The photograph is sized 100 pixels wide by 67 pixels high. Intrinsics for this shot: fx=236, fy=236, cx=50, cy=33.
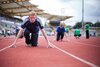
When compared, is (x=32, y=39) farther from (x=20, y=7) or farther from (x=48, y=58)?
(x=20, y=7)

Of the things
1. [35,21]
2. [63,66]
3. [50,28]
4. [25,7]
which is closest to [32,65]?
[63,66]

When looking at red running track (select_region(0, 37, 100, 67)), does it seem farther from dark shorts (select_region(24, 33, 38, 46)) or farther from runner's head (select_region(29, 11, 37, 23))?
dark shorts (select_region(24, 33, 38, 46))

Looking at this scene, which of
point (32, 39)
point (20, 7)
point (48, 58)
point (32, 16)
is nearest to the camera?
point (48, 58)

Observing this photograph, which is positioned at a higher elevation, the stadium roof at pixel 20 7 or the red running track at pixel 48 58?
the stadium roof at pixel 20 7

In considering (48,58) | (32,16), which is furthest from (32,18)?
(48,58)

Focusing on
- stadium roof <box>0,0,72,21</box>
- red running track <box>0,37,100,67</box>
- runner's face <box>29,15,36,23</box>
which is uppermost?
stadium roof <box>0,0,72,21</box>

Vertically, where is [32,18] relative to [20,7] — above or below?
below

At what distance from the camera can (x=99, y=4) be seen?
3.47 meters

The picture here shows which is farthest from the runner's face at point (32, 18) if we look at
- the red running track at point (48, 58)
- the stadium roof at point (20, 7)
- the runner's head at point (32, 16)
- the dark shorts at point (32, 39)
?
the stadium roof at point (20, 7)

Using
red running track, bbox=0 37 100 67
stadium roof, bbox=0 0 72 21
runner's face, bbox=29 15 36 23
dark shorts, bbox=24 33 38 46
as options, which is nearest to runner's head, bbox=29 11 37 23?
runner's face, bbox=29 15 36 23

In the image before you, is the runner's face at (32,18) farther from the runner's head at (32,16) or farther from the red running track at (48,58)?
the red running track at (48,58)

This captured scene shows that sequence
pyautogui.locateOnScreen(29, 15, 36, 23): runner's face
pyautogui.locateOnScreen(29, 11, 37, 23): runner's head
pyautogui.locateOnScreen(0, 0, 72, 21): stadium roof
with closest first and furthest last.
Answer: pyautogui.locateOnScreen(29, 11, 37, 23): runner's head → pyautogui.locateOnScreen(29, 15, 36, 23): runner's face → pyautogui.locateOnScreen(0, 0, 72, 21): stadium roof

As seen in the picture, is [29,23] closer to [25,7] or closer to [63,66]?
[63,66]

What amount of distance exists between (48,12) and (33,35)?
34.5 metres
